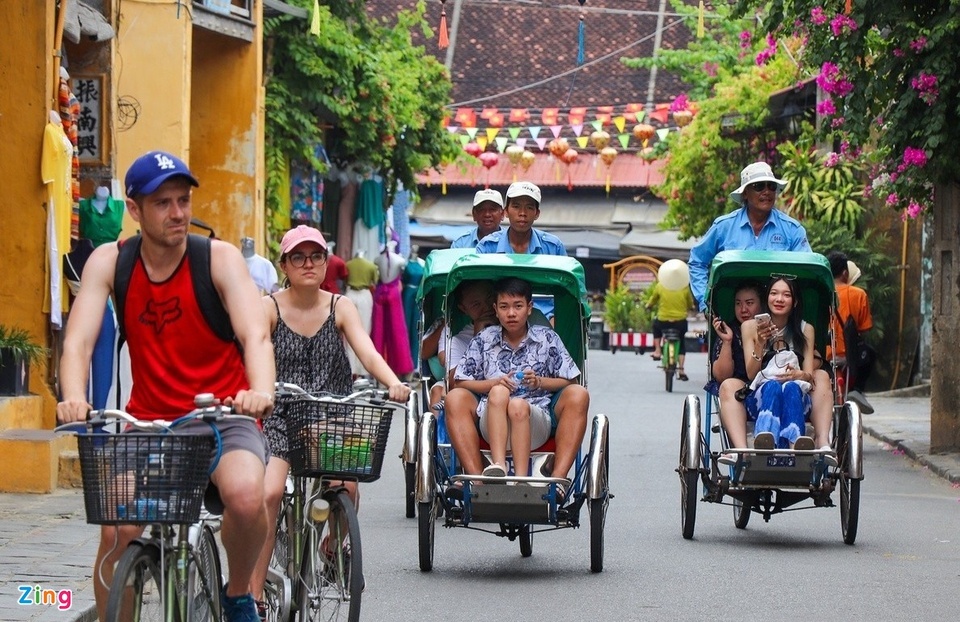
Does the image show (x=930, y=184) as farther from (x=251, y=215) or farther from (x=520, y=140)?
(x=520, y=140)

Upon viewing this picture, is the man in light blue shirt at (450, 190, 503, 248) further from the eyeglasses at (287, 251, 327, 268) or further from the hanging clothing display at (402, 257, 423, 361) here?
the hanging clothing display at (402, 257, 423, 361)

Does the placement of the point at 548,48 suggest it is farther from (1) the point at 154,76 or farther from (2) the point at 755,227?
(2) the point at 755,227

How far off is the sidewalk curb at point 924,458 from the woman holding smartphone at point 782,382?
3.77 m

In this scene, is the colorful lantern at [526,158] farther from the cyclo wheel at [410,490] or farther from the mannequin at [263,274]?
the cyclo wheel at [410,490]

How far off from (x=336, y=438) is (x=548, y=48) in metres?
44.3

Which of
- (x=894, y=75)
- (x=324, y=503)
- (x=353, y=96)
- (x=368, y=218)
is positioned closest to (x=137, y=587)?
(x=324, y=503)

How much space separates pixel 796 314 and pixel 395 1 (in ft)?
132

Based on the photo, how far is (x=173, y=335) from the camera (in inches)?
222

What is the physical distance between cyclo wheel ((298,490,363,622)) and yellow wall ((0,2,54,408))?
6668 millimetres

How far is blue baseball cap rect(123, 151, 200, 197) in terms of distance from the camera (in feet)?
18.1

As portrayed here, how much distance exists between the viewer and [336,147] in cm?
2628

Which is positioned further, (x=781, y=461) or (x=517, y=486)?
(x=781, y=461)

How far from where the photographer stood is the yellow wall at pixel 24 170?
12.9 metres

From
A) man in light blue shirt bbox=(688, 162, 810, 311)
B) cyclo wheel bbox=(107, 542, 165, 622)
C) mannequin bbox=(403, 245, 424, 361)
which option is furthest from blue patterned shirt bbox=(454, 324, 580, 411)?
mannequin bbox=(403, 245, 424, 361)
